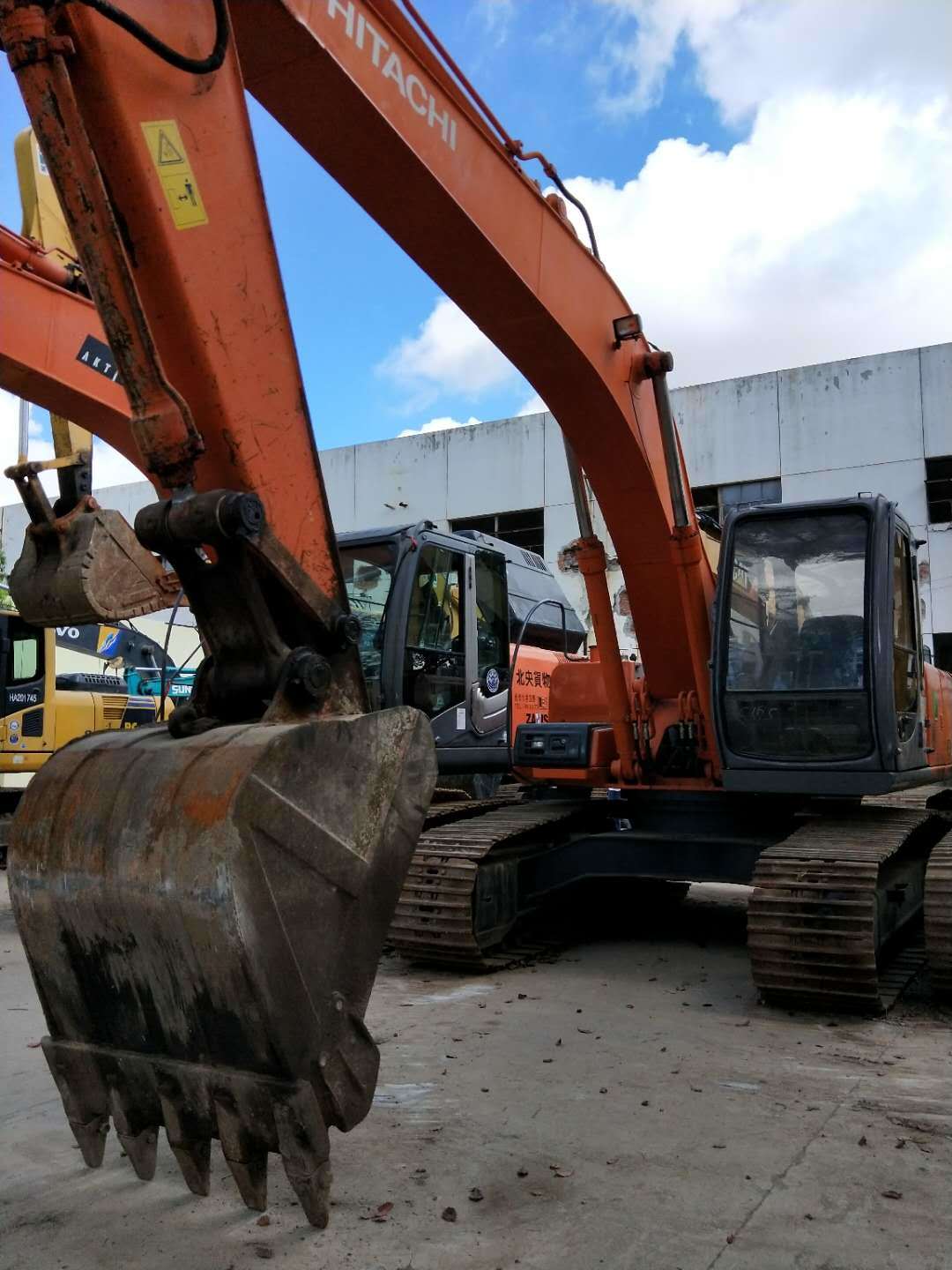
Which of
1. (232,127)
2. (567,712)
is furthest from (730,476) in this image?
(232,127)

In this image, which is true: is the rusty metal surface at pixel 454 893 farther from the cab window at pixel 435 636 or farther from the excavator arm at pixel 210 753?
the excavator arm at pixel 210 753

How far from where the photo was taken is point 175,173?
291cm

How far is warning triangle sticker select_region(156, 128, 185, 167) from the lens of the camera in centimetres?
288

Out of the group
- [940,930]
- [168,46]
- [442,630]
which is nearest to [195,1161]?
[168,46]

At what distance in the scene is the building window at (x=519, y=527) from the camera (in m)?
23.2

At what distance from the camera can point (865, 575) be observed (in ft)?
19.2

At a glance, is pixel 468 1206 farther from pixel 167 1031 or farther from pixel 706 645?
pixel 706 645

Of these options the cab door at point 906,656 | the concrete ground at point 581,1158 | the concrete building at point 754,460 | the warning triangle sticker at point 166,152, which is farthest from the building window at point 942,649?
the warning triangle sticker at point 166,152

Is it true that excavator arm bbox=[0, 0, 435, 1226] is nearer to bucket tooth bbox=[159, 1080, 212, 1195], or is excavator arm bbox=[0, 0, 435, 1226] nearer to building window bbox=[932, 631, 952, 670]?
bucket tooth bbox=[159, 1080, 212, 1195]

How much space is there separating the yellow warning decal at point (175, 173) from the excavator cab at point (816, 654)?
389 cm

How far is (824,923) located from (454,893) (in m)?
1.89

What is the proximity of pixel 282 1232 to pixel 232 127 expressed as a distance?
298 cm

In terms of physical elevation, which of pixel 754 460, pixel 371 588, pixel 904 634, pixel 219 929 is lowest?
pixel 219 929

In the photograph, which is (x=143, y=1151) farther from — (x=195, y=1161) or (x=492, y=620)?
(x=492, y=620)
